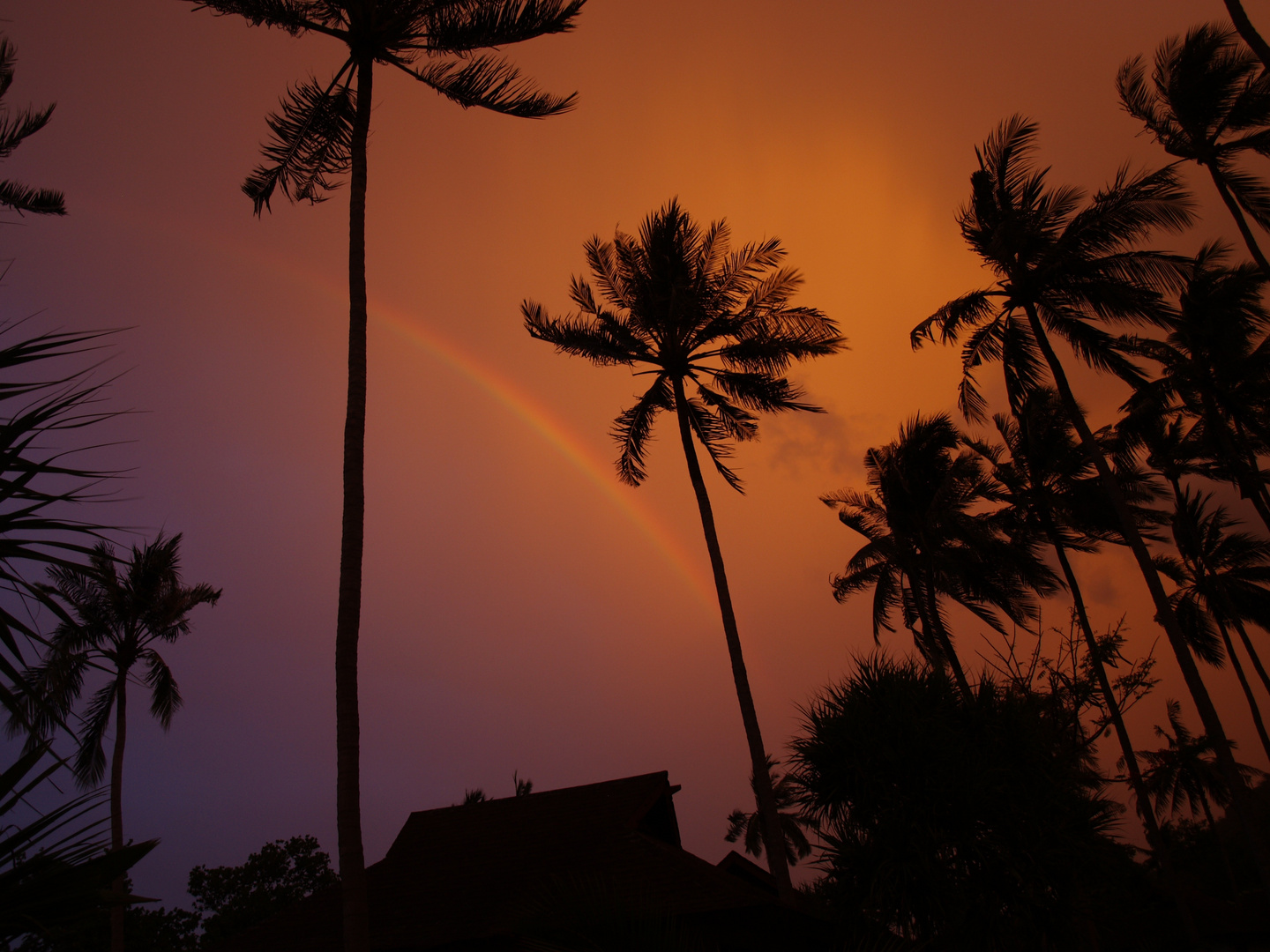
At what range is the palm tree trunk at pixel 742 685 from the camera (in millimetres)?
14773

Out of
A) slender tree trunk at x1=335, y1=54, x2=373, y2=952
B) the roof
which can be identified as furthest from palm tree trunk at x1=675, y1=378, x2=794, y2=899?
slender tree trunk at x1=335, y1=54, x2=373, y2=952

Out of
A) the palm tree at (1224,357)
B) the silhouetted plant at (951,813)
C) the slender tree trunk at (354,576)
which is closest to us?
the slender tree trunk at (354,576)

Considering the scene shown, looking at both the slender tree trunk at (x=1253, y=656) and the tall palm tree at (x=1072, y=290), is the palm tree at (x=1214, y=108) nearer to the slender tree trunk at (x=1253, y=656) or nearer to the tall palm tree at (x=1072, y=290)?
the tall palm tree at (x=1072, y=290)

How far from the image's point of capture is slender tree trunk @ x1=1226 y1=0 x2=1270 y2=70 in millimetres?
12406

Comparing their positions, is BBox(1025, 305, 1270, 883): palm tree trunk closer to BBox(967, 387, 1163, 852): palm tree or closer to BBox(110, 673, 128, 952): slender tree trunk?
BBox(967, 387, 1163, 852): palm tree

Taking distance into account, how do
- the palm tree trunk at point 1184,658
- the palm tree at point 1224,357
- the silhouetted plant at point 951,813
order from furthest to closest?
the palm tree at point 1224,357 → the palm tree trunk at point 1184,658 → the silhouetted plant at point 951,813

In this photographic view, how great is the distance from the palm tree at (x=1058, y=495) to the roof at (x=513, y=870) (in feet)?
53.5

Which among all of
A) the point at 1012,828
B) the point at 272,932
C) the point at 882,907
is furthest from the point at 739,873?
the point at 272,932

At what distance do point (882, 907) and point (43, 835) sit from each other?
49.1ft

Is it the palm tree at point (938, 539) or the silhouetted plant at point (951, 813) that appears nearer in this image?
the silhouetted plant at point (951, 813)

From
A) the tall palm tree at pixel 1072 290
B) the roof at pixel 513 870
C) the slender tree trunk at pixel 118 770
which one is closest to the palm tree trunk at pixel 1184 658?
the tall palm tree at pixel 1072 290

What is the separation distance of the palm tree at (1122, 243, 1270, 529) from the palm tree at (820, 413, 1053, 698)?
662 cm

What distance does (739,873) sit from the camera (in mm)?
19469

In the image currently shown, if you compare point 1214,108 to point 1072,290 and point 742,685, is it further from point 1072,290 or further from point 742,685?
point 742,685
